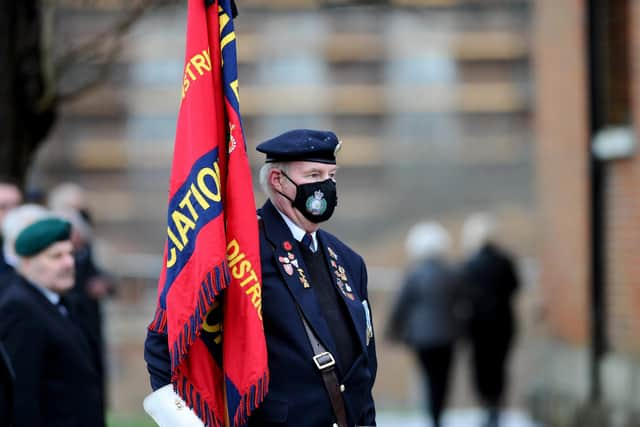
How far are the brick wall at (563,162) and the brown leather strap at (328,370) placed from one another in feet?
24.0

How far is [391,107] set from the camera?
36.9 metres

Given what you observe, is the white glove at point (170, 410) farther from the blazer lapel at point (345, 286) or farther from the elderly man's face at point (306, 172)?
the elderly man's face at point (306, 172)

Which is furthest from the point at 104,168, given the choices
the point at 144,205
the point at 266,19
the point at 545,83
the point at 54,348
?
the point at 54,348

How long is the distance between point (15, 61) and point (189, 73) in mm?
5037

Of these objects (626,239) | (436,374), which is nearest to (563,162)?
(626,239)

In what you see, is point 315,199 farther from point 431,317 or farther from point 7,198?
point 431,317

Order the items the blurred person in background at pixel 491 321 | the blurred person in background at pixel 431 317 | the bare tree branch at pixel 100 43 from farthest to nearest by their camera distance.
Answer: the blurred person in background at pixel 491 321 → the blurred person in background at pixel 431 317 → the bare tree branch at pixel 100 43

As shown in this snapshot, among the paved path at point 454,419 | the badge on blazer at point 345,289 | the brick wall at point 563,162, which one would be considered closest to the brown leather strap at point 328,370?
the badge on blazer at point 345,289

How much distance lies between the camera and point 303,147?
160 inches

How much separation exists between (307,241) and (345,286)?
0.67 ft

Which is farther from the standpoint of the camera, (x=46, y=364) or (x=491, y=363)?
(x=491, y=363)

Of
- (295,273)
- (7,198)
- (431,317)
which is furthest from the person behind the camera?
(431,317)

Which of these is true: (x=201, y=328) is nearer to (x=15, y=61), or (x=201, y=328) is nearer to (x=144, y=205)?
(x=15, y=61)

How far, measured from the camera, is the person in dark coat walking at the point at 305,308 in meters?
3.96
